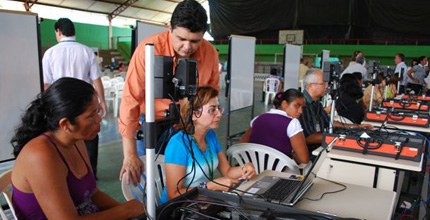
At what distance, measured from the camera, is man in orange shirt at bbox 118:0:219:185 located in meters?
1.31

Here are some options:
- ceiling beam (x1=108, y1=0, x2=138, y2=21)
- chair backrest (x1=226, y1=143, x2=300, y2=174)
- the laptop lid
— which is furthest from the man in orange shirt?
ceiling beam (x1=108, y1=0, x2=138, y2=21)

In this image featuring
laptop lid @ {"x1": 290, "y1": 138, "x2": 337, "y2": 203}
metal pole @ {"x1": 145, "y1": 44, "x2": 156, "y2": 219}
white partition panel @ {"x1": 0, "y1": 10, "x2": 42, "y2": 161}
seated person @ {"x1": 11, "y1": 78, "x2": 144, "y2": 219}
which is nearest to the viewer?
metal pole @ {"x1": 145, "y1": 44, "x2": 156, "y2": 219}

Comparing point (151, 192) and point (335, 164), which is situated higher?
point (151, 192)

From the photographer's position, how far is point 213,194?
1.11 metres

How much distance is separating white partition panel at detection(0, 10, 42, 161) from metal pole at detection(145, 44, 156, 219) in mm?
1675

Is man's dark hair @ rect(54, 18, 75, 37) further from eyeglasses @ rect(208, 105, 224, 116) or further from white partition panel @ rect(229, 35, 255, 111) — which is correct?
eyeglasses @ rect(208, 105, 224, 116)

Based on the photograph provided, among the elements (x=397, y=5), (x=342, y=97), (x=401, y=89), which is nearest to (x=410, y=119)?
(x=342, y=97)

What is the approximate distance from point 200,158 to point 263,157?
0.73m

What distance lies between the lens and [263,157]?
2.27 m

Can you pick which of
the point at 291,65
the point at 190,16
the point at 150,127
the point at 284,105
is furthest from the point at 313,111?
the point at 291,65

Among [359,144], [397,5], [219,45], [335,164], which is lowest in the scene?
[335,164]

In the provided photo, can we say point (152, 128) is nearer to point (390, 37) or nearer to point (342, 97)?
point (342, 97)

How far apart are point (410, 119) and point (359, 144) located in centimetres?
125

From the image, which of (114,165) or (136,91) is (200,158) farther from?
(114,165)
